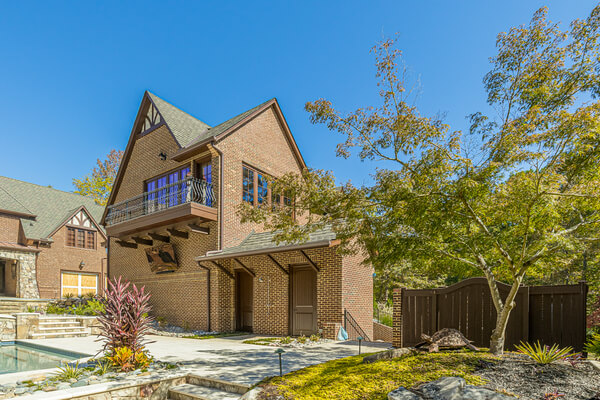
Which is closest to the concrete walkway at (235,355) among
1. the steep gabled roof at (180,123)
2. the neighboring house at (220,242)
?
the neighboring house at (220,242)

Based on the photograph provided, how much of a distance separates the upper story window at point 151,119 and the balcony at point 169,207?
3470mm

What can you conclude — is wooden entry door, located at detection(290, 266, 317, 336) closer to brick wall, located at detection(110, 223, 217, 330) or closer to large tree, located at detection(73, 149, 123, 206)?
brick wall, located at detection(110, 223, 217, 330)

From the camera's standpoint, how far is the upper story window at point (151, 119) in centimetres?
1798

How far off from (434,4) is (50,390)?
10.9 meters

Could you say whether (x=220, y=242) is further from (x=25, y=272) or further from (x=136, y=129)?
(x=25, y=272)

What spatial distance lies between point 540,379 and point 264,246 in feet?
31.4

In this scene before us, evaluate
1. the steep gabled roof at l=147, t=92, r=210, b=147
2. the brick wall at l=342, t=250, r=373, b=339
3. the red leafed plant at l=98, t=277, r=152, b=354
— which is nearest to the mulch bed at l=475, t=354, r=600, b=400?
the red leafed plant at l=98, t=277, r=152, b=354

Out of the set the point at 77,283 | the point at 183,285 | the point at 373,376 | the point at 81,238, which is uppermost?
the point at 373,376

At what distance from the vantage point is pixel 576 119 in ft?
17.0

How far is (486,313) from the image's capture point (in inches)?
309

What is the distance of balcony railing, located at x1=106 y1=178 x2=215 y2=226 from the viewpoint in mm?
14459

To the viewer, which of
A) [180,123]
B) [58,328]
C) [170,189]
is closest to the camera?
[58,328]

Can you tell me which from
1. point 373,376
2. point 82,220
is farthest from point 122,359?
→ point 82,220

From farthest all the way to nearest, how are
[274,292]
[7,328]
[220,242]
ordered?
1. [220,242]
2. [274,292]
3. [7,328]
